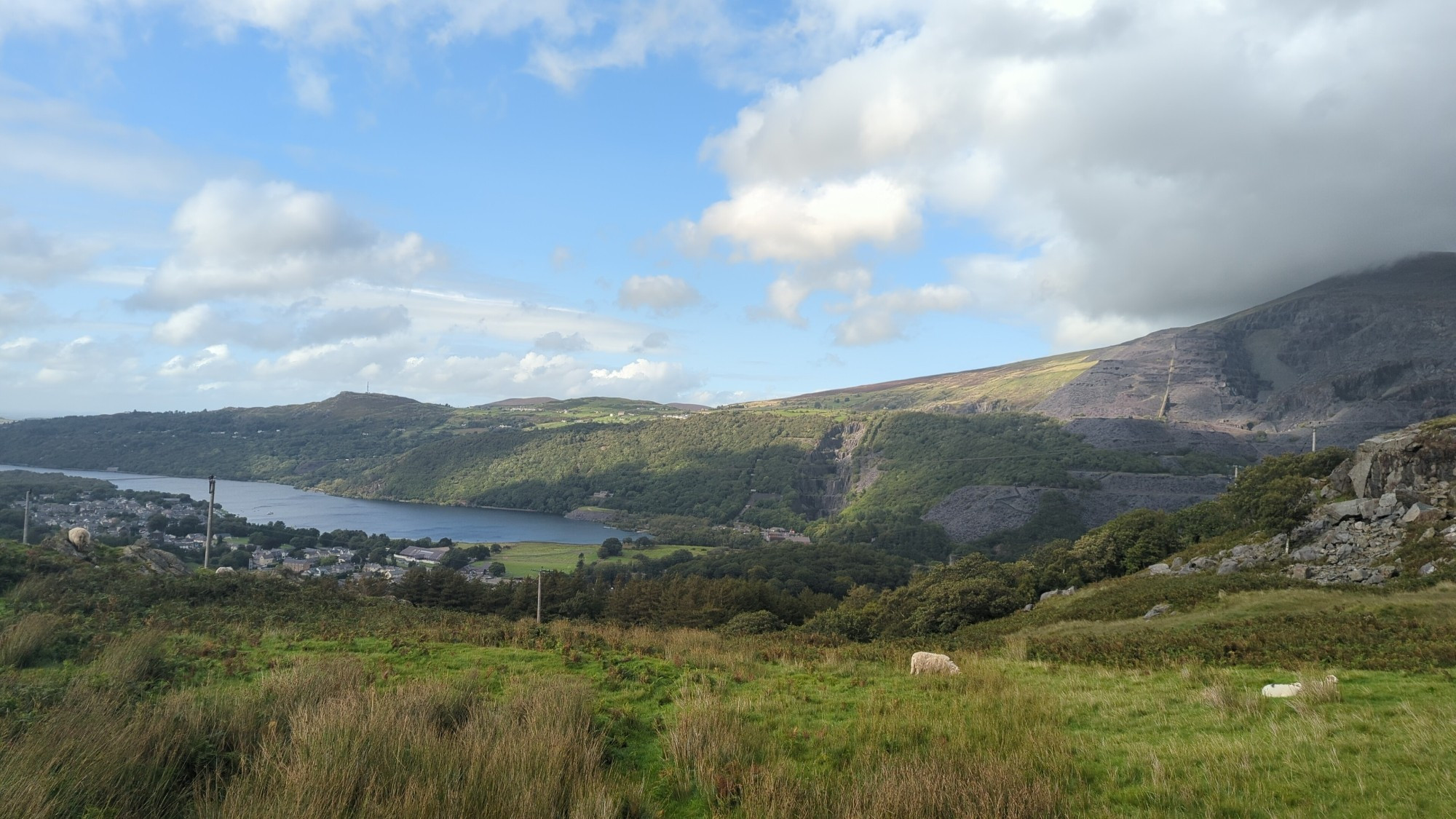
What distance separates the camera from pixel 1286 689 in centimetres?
732

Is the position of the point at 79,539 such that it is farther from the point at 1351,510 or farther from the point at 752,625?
the point at 1351,510

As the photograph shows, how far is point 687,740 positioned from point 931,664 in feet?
21.3

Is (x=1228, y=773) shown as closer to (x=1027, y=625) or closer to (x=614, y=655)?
(x=614, y=655)

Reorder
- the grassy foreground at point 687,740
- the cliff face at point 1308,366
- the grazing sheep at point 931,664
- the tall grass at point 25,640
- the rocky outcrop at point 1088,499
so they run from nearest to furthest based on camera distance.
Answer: the grassy foreground at point 687,740 < the tall grass at point 25,640 < the grazing sheep at point 931,664 < the rocky outcrop at point 1088,499 < the cliff face at point 1308,366

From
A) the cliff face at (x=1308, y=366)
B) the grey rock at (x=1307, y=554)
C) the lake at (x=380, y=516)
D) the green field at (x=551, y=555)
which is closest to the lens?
the grey rock at (x=1307, y=554)

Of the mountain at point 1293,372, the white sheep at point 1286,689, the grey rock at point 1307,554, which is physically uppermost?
the mountain at point 1293,372

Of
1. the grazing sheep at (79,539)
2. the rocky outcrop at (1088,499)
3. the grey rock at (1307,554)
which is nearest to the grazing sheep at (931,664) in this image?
the grey rock at (1307,554)

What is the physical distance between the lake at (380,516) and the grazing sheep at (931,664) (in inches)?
3612

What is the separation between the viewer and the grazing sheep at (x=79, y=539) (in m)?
21.0

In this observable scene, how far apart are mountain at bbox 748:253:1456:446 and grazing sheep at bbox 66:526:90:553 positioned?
436ft

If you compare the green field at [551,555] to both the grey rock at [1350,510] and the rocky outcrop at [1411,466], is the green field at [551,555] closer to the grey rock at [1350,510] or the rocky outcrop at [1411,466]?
the grey rock at [1350,510]

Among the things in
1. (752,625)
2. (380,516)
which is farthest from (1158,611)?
(380,516)

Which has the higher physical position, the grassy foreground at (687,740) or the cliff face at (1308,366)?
the cliff face at (1308,366)

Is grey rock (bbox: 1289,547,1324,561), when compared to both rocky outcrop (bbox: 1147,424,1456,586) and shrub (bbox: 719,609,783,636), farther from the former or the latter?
shrub (bbox: 719,609,783,636)
